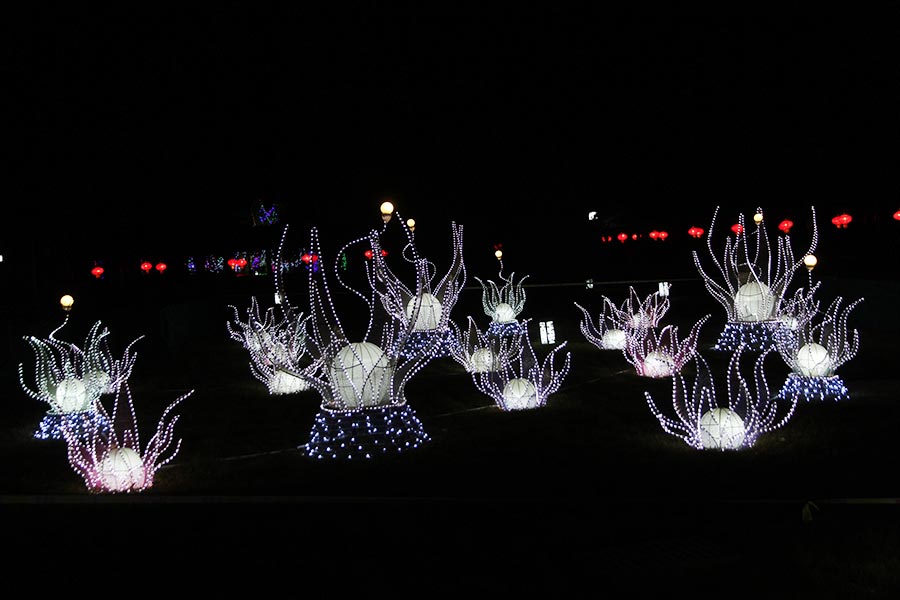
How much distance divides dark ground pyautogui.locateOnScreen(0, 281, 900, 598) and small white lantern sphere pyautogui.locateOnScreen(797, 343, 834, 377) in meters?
0.54

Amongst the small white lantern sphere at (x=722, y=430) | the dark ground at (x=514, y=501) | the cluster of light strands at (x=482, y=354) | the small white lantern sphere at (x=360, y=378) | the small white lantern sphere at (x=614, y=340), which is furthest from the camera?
the small white lantern sphere at (x=614, y=340)

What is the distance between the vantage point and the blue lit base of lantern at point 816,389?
33.8 ft

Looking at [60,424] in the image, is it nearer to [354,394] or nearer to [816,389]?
[354,394]

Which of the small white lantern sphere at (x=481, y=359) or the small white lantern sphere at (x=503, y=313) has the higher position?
the small white lantern sphere at (x=503, y=313)

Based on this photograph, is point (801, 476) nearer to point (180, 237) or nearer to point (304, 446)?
point (304, 446)

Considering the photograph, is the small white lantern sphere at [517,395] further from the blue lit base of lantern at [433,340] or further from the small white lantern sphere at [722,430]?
the blue lit base of lantern at [433,340]

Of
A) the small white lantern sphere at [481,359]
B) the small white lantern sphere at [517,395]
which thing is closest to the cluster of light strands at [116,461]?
the small white lantern sphere at [517,395]

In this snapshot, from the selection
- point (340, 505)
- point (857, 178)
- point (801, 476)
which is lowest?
point (801, 476)

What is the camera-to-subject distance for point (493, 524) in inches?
221

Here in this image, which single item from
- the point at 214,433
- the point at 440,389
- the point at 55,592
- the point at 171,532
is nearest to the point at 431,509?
the point at 171,532

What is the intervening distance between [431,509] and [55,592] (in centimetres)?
225

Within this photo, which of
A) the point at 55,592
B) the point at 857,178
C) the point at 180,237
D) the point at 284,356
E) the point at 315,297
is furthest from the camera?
the point at 180,237

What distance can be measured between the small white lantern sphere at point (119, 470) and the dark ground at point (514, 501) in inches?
8.9

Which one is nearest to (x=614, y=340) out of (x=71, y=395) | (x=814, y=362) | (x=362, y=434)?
(x=814, y=362)
